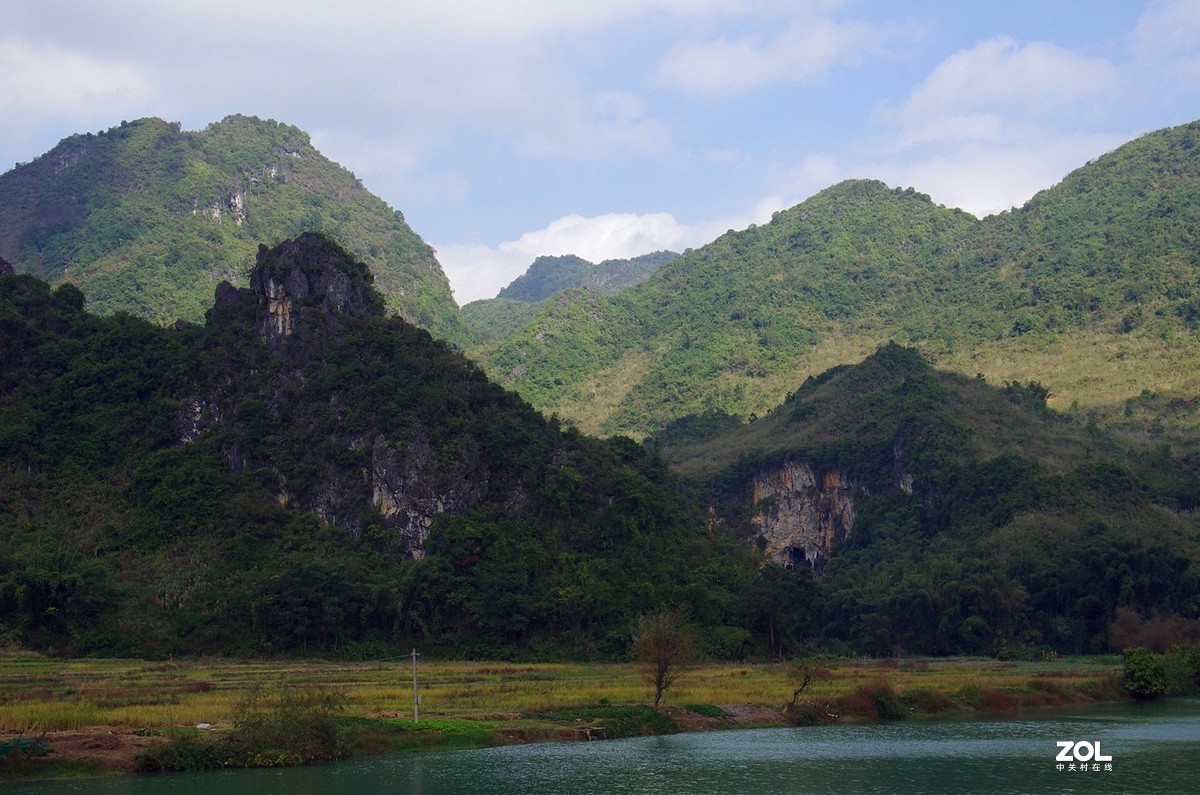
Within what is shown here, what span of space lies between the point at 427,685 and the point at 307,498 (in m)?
30.8

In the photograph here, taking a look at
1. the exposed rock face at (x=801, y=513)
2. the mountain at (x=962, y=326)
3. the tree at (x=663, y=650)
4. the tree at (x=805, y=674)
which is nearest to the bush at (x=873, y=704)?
the tree at (x=805, y=674)

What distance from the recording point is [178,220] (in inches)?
6407

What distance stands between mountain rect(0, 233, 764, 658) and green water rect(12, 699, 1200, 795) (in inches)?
1214

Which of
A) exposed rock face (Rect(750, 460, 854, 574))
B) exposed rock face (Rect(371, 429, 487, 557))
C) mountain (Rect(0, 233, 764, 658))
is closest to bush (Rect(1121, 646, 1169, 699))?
mountain (Rect(0, 233, 764, 658))

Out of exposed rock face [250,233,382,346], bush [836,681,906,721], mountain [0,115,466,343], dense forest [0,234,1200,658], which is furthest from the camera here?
mountain [0,115,466,343]

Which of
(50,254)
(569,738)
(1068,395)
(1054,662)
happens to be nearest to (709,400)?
(1068,395)

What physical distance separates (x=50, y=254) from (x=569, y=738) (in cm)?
13195

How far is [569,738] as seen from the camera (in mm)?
45719

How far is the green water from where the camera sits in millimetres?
34750

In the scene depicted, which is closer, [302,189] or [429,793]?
[429,793]

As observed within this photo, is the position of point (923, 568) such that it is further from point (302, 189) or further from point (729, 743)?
point (302, 189)

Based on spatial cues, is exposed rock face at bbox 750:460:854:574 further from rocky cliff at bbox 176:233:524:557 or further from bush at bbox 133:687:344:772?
bush at bbox 133:687:344:772

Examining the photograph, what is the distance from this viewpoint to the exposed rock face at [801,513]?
121188 millimetres

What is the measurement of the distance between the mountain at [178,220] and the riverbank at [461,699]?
8562 cm
